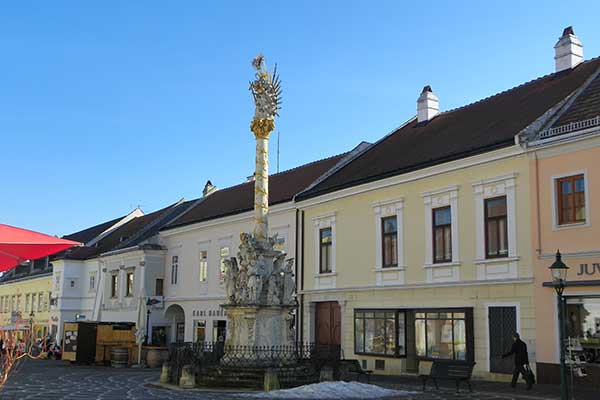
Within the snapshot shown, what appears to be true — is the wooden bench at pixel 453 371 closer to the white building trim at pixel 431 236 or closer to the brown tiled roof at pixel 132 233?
the white building trim at pixel 431 236

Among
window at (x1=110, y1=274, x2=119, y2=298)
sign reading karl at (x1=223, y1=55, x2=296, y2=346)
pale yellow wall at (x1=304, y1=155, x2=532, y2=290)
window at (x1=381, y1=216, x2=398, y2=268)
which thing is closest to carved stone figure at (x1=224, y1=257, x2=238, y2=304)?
sign reading karl at (x1=223, y1=55, x2=296, y2=346)

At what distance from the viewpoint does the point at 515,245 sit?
66.8ft

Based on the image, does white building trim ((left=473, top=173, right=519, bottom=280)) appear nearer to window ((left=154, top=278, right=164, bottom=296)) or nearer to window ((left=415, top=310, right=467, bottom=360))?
window ((left=415, top=310, right=467, bottom=360))

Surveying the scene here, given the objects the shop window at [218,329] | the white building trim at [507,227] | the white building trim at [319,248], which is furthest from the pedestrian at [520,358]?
the shop window at [218,329]

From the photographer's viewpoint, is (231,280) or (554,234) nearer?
(554,234)

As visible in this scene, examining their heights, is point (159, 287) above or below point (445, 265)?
below

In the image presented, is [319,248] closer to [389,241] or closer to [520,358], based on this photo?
[389,241]

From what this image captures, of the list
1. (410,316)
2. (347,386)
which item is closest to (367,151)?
(410,316)

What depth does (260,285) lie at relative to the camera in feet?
64.8

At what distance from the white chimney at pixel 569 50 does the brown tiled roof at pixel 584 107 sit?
2.95 meters

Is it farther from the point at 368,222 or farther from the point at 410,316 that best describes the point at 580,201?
the point at 368,222

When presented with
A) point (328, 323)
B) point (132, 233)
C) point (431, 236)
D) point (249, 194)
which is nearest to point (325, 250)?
point (328, 323)

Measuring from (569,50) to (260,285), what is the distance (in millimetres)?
13230

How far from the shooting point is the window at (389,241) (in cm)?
2498
